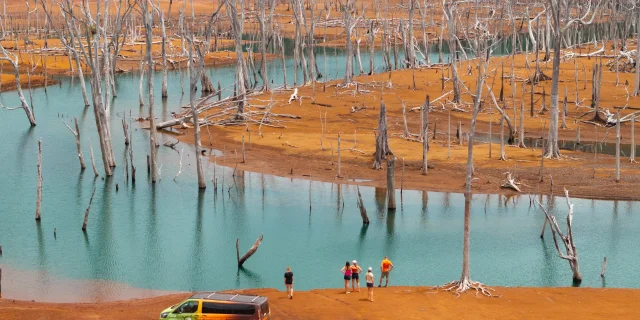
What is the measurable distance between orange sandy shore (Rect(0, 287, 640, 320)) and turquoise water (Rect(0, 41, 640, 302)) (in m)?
3.56

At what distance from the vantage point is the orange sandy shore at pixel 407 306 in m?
31.2

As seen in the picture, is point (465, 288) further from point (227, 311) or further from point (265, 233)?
point (265, 233)

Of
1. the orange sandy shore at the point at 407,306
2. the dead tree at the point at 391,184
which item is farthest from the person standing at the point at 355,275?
the dead tree at the point at 391,184

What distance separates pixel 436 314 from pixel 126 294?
13.1 metres

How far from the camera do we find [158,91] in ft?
308

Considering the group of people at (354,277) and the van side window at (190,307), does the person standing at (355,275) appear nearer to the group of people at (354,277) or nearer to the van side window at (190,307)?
the group of people at (354,277)

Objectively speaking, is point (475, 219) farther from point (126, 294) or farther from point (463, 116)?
point (463, 116)

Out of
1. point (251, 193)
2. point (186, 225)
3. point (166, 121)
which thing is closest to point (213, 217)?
point (186, 225)

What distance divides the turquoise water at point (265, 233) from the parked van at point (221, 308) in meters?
8.34

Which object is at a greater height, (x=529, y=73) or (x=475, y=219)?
(x=529, y=73)

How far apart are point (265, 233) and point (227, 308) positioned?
57.8 feet

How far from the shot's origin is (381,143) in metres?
57.1

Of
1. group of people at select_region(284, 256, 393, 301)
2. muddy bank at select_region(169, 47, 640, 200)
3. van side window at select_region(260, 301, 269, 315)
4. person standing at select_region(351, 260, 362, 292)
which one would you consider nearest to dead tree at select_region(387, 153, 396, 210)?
muddy bank at select_region(169, 47, 640, 200)

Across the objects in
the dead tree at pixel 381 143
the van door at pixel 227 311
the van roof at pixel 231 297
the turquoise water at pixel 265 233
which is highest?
the dead tree at pixel 381 143
